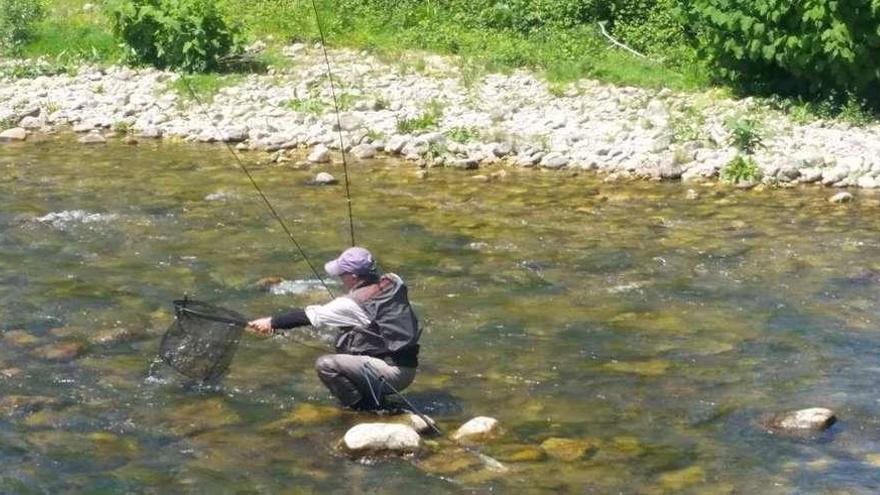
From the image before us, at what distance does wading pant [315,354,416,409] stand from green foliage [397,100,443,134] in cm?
1026

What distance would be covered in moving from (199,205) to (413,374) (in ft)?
23.8

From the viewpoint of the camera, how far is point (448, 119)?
66.4ft

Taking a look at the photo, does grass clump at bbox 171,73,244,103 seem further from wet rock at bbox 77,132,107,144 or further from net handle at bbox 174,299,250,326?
net handle at bbox 174,299,250,326

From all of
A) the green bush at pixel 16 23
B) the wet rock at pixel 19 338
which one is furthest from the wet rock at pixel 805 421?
the green bush at pixel 16 23

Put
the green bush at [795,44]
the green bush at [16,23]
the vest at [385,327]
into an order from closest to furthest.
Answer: the vest at [385,327]
the green bush at [795,44]
the green bush at [16,23]

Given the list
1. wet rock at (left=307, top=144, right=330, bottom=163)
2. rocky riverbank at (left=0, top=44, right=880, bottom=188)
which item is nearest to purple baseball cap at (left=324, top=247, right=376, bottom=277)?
rocky riverbank at (left=0, top=44, right=880, bottom=188)

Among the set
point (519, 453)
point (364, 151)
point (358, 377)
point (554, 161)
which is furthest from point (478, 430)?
point (364, 151)

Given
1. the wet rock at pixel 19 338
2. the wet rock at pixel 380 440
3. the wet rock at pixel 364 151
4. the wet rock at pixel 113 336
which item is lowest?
the wet rock at pixel 364 151

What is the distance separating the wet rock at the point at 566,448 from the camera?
366 inches

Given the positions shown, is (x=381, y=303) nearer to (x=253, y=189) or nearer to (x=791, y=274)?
(x=791, y=274)

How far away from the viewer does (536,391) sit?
10594mm

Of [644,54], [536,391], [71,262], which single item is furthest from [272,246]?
[644,54]

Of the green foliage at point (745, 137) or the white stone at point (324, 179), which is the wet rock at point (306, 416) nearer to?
the white stone at point (324, 179)

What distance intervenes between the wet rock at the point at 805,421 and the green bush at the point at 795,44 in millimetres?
9629
